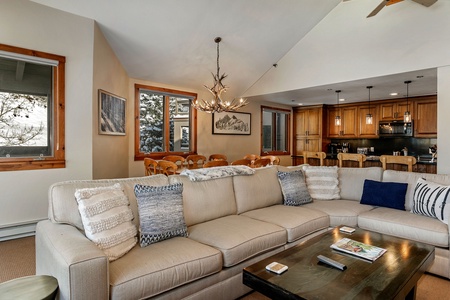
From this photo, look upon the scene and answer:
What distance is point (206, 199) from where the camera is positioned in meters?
2.59

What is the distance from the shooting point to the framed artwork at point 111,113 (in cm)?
384

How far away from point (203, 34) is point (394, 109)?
517cm

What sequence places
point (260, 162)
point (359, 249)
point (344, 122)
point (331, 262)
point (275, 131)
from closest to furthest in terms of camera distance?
point (331, 262) → point (359, 249) → point (260, 162) → point (344, 122) → point (275, 131)

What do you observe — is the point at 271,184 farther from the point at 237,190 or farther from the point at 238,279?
the point at 238,279

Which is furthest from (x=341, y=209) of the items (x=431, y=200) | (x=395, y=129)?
(x=395, y=129)

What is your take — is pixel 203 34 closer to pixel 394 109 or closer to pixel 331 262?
pixel 331 262

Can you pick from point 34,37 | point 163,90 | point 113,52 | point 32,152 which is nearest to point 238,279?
point 32,152

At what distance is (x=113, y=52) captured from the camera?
426 centimetres

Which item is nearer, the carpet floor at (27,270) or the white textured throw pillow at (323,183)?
the carpet floor at (27,270)

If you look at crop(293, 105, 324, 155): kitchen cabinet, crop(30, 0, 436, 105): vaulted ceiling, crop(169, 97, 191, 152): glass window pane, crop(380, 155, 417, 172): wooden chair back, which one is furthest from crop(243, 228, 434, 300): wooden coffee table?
crop(293, 105, 324, 155): kitchen cabinet

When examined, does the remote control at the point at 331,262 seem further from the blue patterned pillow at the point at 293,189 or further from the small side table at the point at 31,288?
the small side table at the point at 31,288

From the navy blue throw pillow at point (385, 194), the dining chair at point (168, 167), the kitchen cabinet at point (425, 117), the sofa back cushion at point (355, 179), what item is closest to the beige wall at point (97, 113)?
the dining chair at point (168, 167)

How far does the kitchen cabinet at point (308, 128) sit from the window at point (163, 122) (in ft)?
12.4

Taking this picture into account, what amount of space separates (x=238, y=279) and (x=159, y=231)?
0.71 meters
